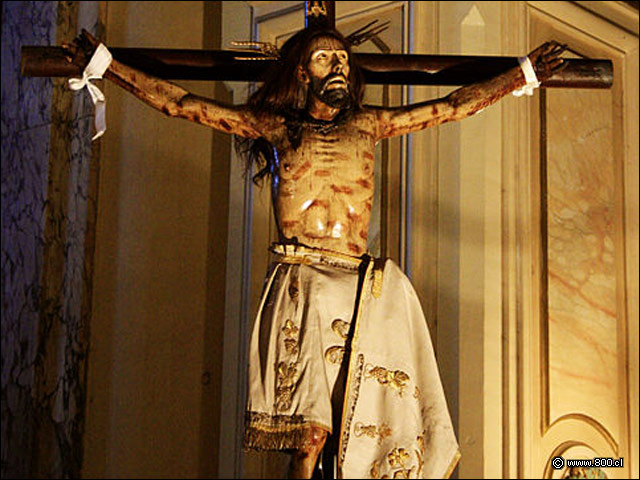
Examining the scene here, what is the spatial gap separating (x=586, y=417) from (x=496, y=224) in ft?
1.93

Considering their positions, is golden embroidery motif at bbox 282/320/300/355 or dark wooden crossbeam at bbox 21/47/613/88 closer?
golden embroidery motif at bbox 282/320/300/355

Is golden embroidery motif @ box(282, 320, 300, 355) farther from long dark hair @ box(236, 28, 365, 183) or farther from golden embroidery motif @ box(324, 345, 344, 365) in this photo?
long dark hair @ box(236, 28, 365, 183)

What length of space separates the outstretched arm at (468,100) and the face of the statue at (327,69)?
128 millimetres

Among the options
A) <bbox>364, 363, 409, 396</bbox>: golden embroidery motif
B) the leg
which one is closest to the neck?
<bbox>364, 363, 409, 396</bbox>: golden embroidery motif

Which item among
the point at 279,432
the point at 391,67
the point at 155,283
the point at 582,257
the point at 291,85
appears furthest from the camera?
the point at 155,283

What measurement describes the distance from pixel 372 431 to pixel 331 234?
0.37 m

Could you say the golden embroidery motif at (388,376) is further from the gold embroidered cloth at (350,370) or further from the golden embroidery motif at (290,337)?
the golden embroidery motif at (290,337)

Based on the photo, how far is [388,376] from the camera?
2000 millimetres

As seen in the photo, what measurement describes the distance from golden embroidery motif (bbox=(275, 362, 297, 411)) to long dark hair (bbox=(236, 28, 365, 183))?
16.6 inches

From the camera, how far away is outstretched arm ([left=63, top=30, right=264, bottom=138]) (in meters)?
2.20

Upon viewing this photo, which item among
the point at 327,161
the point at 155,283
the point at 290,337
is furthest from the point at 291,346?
the point at 155,283

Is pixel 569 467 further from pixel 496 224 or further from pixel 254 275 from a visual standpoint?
pixel 254 275

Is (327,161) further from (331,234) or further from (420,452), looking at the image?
(420,452)

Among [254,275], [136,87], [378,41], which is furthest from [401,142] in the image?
[136,87]
